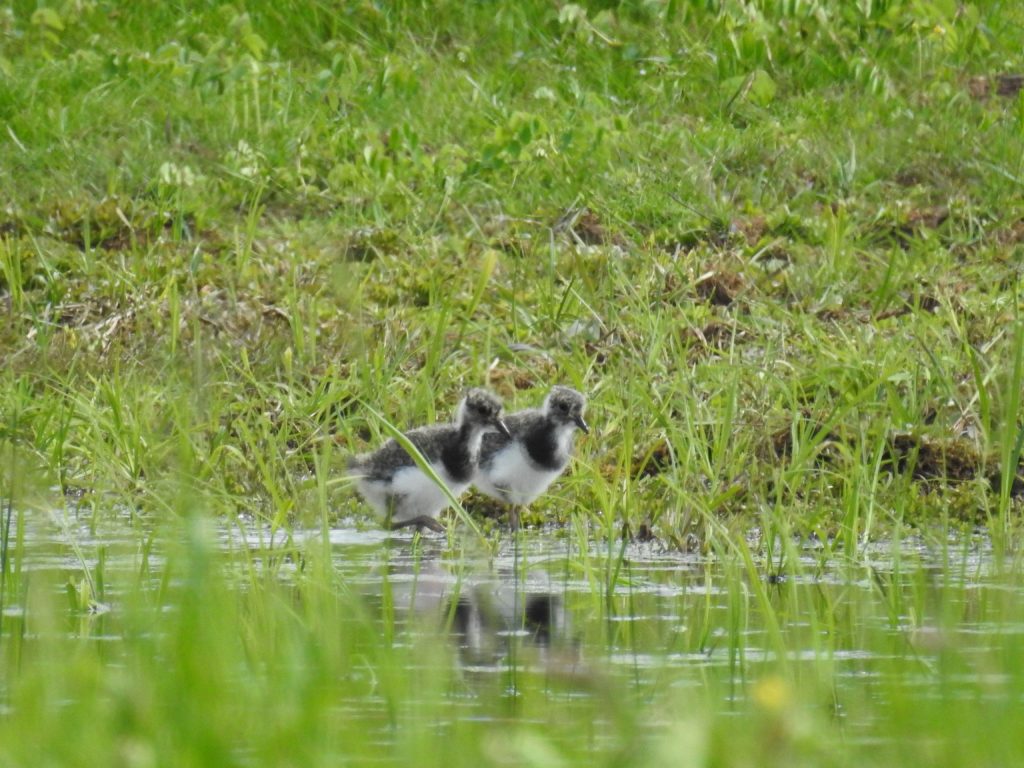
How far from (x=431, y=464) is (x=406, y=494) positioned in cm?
22

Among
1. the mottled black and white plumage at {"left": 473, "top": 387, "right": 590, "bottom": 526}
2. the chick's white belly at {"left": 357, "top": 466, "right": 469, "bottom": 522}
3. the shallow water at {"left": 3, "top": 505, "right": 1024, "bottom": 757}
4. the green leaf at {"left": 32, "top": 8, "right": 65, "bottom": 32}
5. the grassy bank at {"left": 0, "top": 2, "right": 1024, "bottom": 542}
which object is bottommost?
the shallow water at {"left": 3, "top": 505, "right": 1024, "bottom": 757}

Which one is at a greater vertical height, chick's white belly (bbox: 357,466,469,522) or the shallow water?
chick's white belly (bbox: 357,466,469,522)

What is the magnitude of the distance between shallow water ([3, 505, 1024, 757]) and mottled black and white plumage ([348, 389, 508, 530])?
148mm

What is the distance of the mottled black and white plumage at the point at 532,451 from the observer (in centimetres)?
774

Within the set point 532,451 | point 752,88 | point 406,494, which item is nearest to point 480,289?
point 532,451

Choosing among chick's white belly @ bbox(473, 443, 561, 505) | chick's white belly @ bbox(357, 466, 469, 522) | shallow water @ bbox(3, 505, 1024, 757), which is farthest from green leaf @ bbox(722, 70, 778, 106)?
shallow water @ bbox(3, 505, 1024, 757)

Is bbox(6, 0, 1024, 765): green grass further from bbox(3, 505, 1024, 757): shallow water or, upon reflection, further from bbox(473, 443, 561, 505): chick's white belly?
bbox(473, 443, 561, 505): chick's white belly

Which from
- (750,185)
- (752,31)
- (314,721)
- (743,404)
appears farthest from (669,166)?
(314,721)

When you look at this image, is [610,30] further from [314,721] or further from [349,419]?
[314,721]

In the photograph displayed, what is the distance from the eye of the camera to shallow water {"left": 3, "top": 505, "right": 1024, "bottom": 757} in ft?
14.7

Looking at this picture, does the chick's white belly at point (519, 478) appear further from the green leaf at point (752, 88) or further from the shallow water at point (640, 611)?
the green leaf at point (752, 88)

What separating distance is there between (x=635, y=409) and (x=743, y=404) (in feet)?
1.49

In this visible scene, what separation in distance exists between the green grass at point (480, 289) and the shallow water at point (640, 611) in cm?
10

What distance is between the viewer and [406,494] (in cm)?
761
